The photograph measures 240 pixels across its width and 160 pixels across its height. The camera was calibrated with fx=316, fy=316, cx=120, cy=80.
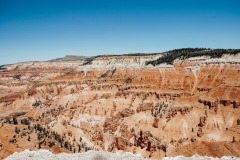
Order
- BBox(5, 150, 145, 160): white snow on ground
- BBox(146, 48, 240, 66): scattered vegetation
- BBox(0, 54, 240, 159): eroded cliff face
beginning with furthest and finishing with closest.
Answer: BBox(146, 48, 240, 66): scattered vegetation
BBox(0, 54, 240, 159): eroded cliff face
BBox(5, 150, 145, 160): white snow on ground

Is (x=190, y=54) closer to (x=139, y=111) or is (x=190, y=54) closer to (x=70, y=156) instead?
(x=139, y=111)

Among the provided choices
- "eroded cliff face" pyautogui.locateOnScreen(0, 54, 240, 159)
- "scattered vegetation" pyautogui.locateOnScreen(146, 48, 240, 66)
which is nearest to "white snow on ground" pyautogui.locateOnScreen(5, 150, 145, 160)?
"eroded cliff face" pyautogui.locateOnScreen(0, 54, 240, 159)

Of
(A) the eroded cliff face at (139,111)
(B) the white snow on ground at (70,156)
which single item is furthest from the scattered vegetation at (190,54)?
(B) the white snow on ground at (70,156)

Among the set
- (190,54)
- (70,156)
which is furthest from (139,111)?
(70,156)

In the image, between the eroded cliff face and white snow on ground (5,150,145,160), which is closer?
white snow on ground (5,150,145,160)

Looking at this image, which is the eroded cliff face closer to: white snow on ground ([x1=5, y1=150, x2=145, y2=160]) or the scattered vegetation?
the scattered vegetation

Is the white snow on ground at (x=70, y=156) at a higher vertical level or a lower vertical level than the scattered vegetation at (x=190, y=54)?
lower

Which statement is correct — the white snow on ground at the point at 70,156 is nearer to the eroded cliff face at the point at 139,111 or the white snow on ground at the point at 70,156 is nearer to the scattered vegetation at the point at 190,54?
the eroded cliff face at the point at 139,111

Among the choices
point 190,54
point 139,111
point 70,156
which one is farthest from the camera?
point 190,54

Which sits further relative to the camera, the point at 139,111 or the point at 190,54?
the point at 190,54

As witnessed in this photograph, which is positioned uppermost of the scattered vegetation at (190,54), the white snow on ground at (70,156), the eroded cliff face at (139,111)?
the scattered vegetation at (190,54)
